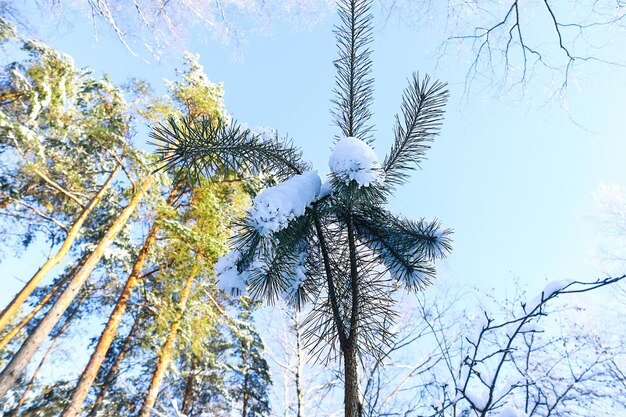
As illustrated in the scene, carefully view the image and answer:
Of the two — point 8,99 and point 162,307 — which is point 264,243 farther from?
point 8,99

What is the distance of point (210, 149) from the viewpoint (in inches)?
39.6

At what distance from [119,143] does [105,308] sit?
6.44 metres

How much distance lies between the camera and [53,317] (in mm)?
6086

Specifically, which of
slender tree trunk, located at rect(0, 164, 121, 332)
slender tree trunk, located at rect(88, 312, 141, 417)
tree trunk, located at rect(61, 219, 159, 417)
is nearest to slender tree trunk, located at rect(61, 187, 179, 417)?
tree trunk, located at rect(61, 219, 159, 417)

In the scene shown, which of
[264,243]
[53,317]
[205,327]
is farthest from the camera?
[205,327]

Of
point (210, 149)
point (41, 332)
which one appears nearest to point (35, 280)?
point (41, 332)

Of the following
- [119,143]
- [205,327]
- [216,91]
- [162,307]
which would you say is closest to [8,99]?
[119,143]

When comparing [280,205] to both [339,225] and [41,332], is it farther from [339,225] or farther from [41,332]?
[41,332]

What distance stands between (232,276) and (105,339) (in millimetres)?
7258

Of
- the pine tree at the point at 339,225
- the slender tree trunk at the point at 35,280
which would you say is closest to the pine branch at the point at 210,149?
the pine tree at the point at 339,225

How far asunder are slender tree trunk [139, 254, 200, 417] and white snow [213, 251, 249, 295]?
6.06 metres

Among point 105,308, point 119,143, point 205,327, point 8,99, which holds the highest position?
point 8,99

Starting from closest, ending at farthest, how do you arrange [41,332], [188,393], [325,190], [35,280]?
[325,190] → [41,332] → [35,280] → [188,393]

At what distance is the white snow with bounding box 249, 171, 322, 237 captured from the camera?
0.99 meters
